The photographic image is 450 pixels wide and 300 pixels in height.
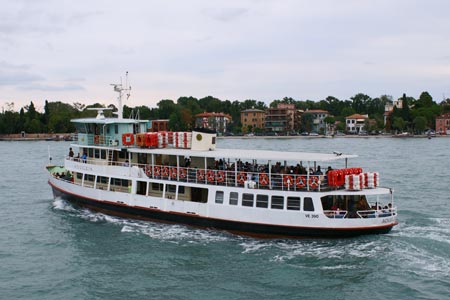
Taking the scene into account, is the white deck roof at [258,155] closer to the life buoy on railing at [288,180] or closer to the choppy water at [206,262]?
the life buoy on railing at [288,180]

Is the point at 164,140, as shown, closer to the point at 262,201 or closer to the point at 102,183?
the point at 102,183

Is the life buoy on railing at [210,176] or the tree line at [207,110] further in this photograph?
the tree line at [207,110]

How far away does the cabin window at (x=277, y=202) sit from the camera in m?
25.6

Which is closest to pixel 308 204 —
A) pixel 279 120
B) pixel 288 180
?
pixel 288 180

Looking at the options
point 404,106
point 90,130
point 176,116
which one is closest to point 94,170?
point 90,130

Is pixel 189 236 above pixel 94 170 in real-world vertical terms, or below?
below

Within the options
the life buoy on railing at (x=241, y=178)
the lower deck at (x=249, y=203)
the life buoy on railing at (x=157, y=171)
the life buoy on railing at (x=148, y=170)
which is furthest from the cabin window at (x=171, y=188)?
the life buoy on railing at (x=241, y=178)

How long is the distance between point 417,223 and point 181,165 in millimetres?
14205

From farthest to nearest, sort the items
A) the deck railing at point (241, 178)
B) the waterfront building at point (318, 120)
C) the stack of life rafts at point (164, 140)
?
1. the waterfront building at point (318, 120)
2. the stack of life rafts at point (164, 140)
3. the deck railing at point (241, 178)

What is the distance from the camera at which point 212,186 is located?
27.4 meters

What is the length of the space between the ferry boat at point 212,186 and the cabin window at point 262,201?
50 mm

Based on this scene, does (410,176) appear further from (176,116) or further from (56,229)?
(176,116)

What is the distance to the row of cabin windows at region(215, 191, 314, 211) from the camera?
24984 mm

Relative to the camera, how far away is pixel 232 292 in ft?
64.9
